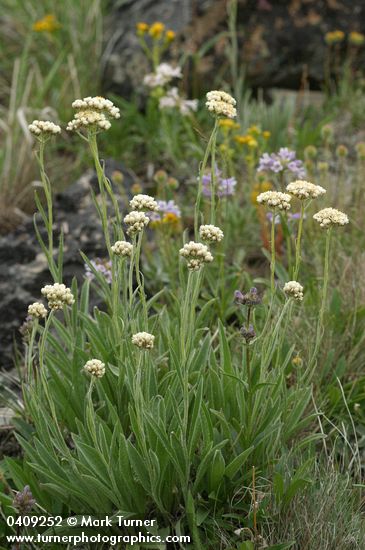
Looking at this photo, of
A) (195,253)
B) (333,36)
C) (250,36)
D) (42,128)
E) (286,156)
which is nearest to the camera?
(195,253)

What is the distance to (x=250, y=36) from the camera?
551 cm

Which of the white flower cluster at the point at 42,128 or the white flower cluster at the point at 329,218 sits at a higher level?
the white flower cluster at the point at 42,128

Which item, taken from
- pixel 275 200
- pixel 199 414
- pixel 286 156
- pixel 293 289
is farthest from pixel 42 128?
pixel 286 156

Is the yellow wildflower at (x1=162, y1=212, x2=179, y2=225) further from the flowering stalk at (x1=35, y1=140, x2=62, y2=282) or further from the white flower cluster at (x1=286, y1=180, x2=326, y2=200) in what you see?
the white flower cluster at (x1=286, y1=180, x2=326, y2=200)

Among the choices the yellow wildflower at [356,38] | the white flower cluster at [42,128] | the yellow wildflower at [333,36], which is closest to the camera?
the white flower cluster at [42,128]

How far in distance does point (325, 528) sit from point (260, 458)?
0.93 ft

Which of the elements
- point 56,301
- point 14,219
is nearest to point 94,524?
point 56,301

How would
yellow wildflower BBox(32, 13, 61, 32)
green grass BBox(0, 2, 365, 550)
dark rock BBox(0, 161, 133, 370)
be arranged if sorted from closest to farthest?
green grass BBox(0, 2, 365, 550) → dark rock BBox(0, 161, 133, 370) → yellow wildflower BBox(32, 13, 61, 32)

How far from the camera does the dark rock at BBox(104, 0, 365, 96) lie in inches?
214

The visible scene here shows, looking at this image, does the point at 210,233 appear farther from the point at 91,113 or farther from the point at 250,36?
the point at 250,36

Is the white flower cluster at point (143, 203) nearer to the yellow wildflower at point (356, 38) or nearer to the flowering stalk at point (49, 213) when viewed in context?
the flowering stalk at point (49, 213)

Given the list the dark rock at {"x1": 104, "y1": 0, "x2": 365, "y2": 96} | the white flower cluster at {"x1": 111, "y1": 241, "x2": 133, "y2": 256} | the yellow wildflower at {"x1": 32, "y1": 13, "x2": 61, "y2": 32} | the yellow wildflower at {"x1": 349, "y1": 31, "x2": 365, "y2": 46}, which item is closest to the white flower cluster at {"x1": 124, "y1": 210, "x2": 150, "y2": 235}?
the white flower cluster at {"x1": 111, "y1": 241, "x2": 133, "y2": 256}

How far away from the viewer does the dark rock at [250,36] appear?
5430 millimetres

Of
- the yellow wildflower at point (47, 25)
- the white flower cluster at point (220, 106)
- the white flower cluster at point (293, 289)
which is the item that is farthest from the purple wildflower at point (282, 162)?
the yellow wildflower at point (47, 25)
